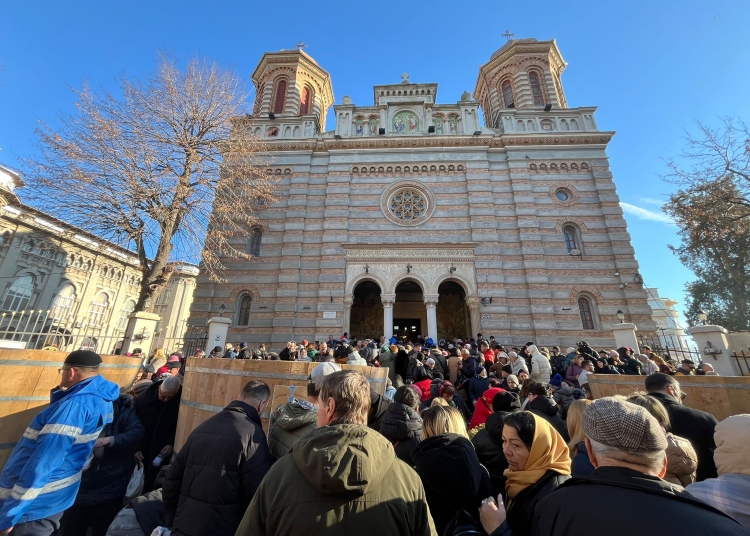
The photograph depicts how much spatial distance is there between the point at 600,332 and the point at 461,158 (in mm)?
11210

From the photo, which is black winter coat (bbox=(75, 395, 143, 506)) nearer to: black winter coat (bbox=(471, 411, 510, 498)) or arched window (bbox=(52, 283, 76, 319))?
black winter coat (bbox=(471, 411, 510, 498))

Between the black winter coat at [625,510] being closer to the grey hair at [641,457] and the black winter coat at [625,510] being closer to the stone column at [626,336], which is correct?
the grey hair at [641,457]

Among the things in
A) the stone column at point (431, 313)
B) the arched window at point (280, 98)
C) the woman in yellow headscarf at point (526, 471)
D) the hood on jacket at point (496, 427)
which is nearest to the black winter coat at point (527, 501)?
the woman in yellow headscarf at point (526, 471)

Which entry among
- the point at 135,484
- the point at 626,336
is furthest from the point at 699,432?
the point at 626,336

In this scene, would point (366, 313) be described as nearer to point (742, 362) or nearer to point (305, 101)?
point (742, 362)

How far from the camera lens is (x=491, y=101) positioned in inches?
878

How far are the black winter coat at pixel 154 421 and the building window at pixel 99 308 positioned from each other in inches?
1043

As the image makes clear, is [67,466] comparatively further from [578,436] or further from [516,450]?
[578,436]

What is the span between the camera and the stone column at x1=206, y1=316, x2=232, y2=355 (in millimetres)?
11961

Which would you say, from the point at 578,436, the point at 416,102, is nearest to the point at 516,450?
the point at 578,436

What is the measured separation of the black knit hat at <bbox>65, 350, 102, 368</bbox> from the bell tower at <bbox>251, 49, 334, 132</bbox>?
20.9 meters

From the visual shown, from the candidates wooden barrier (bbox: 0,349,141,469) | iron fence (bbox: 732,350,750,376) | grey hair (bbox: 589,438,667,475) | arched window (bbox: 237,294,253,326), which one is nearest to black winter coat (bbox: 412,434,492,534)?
grey hair (bbox: 589,438,667,475)

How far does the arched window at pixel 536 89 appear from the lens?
20.5m

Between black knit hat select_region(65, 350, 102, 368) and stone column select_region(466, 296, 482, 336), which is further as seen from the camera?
stone column select_region(466, 296, 482, 336)
